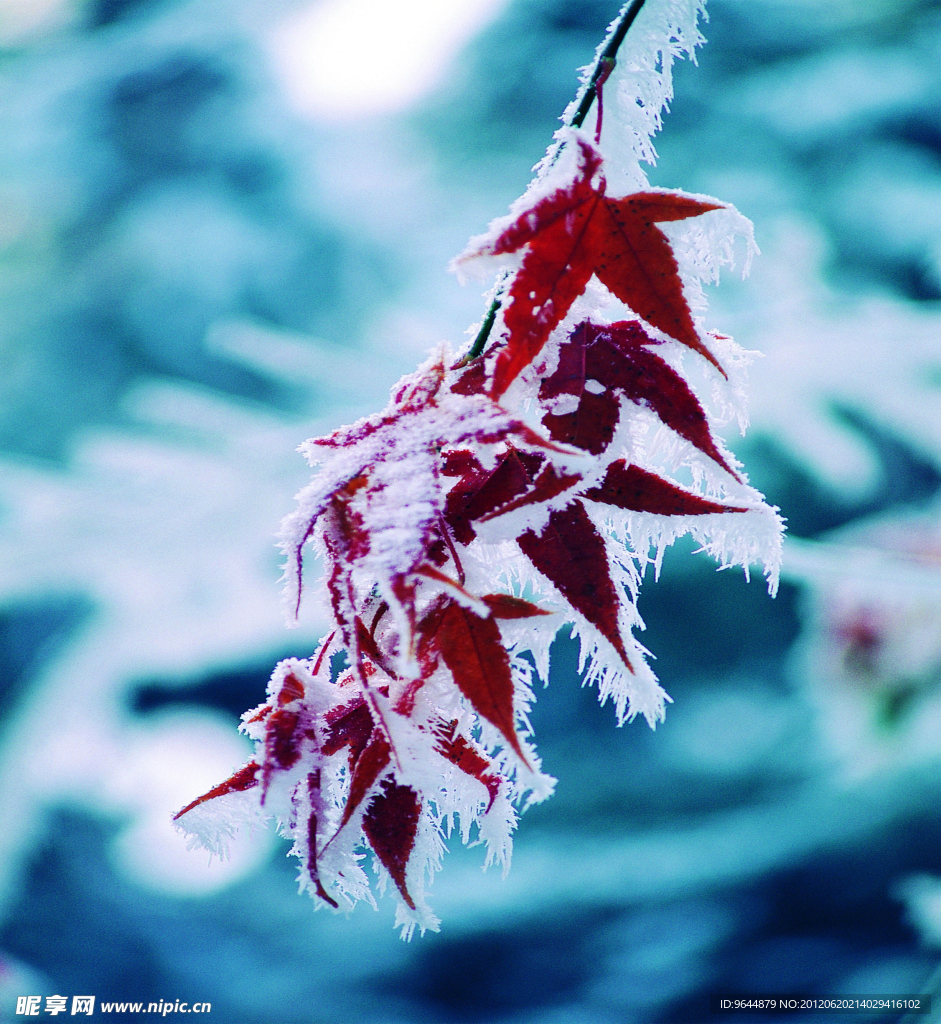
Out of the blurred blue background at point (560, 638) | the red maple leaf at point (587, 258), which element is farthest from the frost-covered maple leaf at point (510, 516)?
the blurred blue background at point (560, 638)

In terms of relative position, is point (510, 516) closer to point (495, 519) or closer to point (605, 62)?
point (495, 519)

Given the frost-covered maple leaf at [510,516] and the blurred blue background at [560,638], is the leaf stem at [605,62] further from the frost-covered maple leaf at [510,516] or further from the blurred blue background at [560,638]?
the blurred blue background at [560,638]

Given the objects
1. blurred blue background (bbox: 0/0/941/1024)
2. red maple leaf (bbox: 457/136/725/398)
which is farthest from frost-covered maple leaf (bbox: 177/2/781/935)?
blurred blue background (bbox: 0/0/941/1024)

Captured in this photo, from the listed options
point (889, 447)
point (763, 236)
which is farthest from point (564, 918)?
point (763, 236)

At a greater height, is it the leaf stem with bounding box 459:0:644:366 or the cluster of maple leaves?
the leaf stem with bounding box 459:0:644:366

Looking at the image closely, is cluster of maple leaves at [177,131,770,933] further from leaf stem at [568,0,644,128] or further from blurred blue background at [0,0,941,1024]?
blurred blue background at [0,0,941,1024]

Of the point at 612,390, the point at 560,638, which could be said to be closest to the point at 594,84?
the point at 612,390
